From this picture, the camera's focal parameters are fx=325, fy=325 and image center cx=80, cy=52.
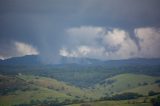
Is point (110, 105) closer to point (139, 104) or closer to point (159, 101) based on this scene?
point (139, 104)

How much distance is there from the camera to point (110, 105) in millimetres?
198625

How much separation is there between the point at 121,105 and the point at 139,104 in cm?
1072

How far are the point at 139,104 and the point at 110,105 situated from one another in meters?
17.5

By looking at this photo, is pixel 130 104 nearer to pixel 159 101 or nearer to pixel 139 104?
pixel 139 104

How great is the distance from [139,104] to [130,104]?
565 centimetres

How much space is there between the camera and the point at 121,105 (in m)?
196

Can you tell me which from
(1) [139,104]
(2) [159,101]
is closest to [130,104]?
(1) [139,104]

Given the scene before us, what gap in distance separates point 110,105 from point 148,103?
23.0 metres

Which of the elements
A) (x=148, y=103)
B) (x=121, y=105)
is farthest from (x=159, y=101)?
(x=121, y=105)

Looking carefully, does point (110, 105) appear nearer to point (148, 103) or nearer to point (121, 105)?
point (121, 105)

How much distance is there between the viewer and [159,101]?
7352 inches

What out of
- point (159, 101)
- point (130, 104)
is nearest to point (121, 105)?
point (130, 104)

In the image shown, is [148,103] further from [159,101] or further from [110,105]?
[110,105]

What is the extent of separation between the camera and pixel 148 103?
19162 cm
